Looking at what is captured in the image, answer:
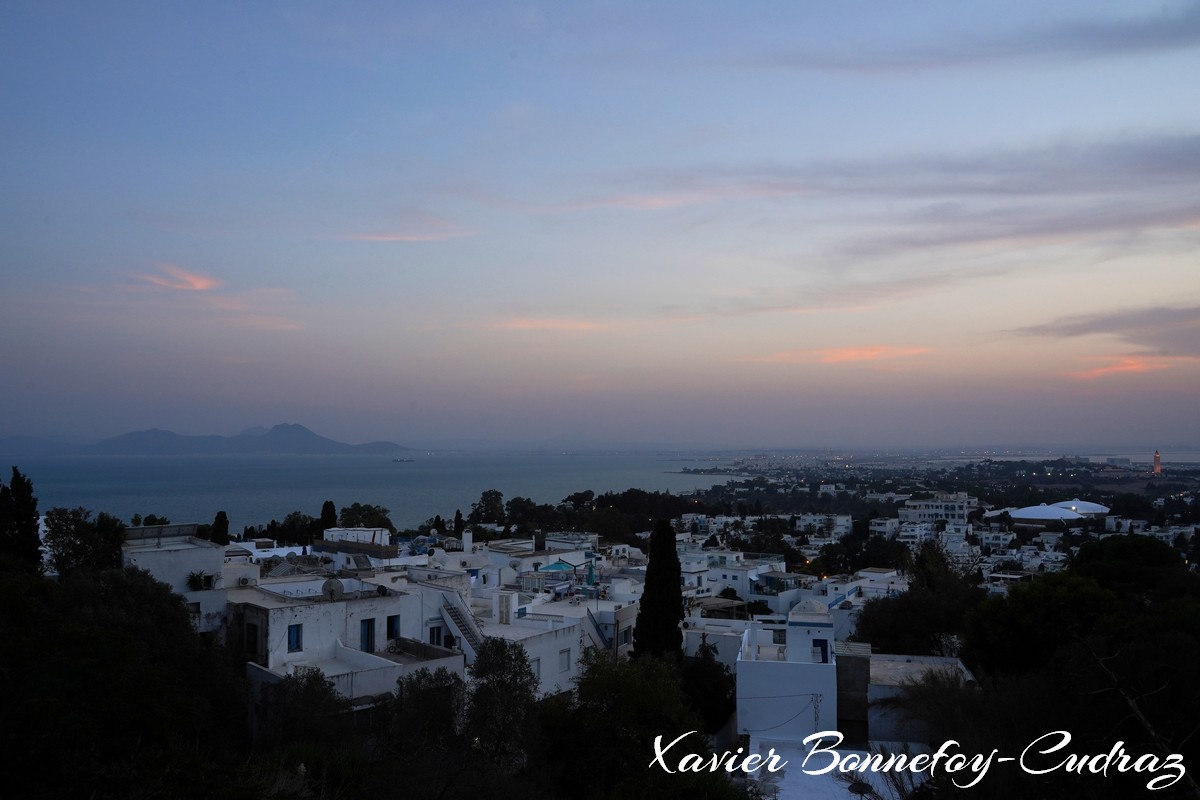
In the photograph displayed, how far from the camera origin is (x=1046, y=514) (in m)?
81.9

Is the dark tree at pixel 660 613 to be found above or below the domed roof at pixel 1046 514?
above

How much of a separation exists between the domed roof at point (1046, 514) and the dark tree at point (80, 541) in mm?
79043

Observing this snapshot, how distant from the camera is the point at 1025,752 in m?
8.98

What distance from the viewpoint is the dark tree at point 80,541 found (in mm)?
15922

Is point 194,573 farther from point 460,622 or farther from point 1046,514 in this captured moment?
point 1046,514

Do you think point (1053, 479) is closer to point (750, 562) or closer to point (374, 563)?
point (750, 562)

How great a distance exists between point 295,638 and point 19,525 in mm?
6344

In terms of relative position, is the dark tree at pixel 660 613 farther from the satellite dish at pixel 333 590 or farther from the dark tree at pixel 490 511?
the dark tree at pixel 490 511

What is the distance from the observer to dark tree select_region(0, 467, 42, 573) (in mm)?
15914

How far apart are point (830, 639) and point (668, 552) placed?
4.58 metres

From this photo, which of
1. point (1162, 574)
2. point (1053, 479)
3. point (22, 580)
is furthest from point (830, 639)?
point (1053, 479)

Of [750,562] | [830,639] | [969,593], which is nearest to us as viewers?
[830,639]

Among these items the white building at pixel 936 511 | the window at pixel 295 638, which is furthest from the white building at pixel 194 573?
the white building at pixel 936 511

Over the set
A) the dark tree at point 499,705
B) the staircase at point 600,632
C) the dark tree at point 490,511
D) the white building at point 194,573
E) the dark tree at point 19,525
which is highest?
the dark tree at point 19,525
